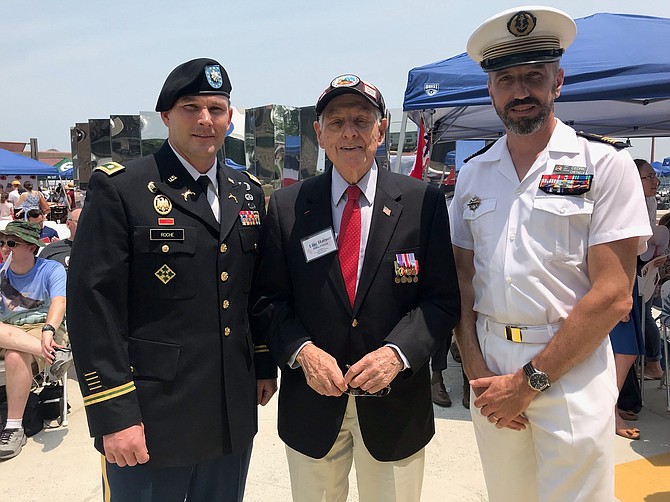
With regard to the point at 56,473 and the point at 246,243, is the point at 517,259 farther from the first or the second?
the point at 56,473

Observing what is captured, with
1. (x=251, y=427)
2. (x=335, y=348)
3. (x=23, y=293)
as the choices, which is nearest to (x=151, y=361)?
(x=251, y=427)

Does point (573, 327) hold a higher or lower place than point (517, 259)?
lower

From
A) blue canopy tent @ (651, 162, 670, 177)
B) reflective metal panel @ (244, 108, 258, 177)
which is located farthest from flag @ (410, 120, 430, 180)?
blue canopy tent @ (651, 162, 670, 177)

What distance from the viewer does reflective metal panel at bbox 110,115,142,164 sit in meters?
11.1

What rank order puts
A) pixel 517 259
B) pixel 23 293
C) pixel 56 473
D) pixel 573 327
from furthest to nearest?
pixel 23 293 < pixel 56 473 < pixel 517 259 < pixel 573 327

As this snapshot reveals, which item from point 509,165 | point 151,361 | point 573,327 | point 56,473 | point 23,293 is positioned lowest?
point 56,473

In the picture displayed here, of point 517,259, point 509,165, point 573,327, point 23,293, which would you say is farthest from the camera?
point 23,293

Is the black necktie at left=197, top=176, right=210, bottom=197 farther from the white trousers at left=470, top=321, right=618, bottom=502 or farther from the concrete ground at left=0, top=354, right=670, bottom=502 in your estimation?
the concrete ground at left=0, top=354, right=670, bottom=502

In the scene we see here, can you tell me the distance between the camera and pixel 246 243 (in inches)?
73.9

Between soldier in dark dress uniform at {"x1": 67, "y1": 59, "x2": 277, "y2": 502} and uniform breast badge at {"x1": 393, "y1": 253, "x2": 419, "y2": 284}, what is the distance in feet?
1.85

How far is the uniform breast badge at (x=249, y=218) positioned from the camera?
6.22 ft

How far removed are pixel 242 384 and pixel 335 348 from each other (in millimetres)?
391

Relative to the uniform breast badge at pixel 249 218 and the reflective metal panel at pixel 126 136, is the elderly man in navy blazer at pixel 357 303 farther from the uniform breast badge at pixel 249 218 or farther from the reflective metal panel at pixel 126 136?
the reflective metal panel at pixel 126 136

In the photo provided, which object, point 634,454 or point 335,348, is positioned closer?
point 335,348
